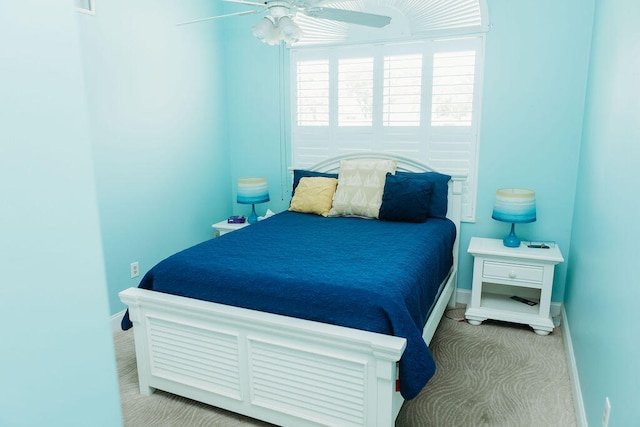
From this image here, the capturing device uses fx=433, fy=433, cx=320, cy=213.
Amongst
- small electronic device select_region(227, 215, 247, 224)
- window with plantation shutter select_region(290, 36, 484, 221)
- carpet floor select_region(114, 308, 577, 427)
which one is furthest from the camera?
small electronic device select_region(227, 215, 247, 224)

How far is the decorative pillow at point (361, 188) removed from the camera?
11.2 feet

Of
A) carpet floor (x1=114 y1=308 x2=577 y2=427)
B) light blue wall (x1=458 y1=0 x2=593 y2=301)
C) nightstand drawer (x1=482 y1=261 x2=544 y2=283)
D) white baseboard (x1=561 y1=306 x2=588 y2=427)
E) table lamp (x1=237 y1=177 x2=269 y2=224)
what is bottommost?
carpet floor (x1=114 y1=308 x2=577 y2=427)

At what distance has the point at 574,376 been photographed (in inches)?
95.1

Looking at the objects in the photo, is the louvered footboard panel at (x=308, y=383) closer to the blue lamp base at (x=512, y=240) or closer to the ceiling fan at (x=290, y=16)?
the ceiling fan at (x=290, y=16)

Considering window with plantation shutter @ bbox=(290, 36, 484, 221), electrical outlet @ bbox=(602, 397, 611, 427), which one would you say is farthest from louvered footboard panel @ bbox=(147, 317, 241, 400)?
window with plantation shutter @ bbox=(290, 36, 484, 221)

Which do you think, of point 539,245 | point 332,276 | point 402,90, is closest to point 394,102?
point 402,90

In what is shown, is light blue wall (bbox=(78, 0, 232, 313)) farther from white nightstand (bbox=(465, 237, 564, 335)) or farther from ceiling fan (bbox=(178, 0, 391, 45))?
white nightstand (bbox=(465, 237, 564, 335))

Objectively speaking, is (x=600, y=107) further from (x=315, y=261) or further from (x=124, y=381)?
(x=124, y=381)

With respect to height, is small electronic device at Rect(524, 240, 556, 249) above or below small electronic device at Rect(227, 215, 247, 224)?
below

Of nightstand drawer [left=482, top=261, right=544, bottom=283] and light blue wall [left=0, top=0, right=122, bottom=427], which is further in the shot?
nightstand drawer [left=482, top=261, right=544, bottom=283]

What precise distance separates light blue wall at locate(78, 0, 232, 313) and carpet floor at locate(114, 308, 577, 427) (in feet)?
2.72

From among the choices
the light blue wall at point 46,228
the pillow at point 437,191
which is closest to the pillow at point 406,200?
the pillow at point 437,191

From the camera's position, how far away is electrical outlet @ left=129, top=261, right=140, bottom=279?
332cm

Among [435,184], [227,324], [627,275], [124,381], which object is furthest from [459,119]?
[124,381]
